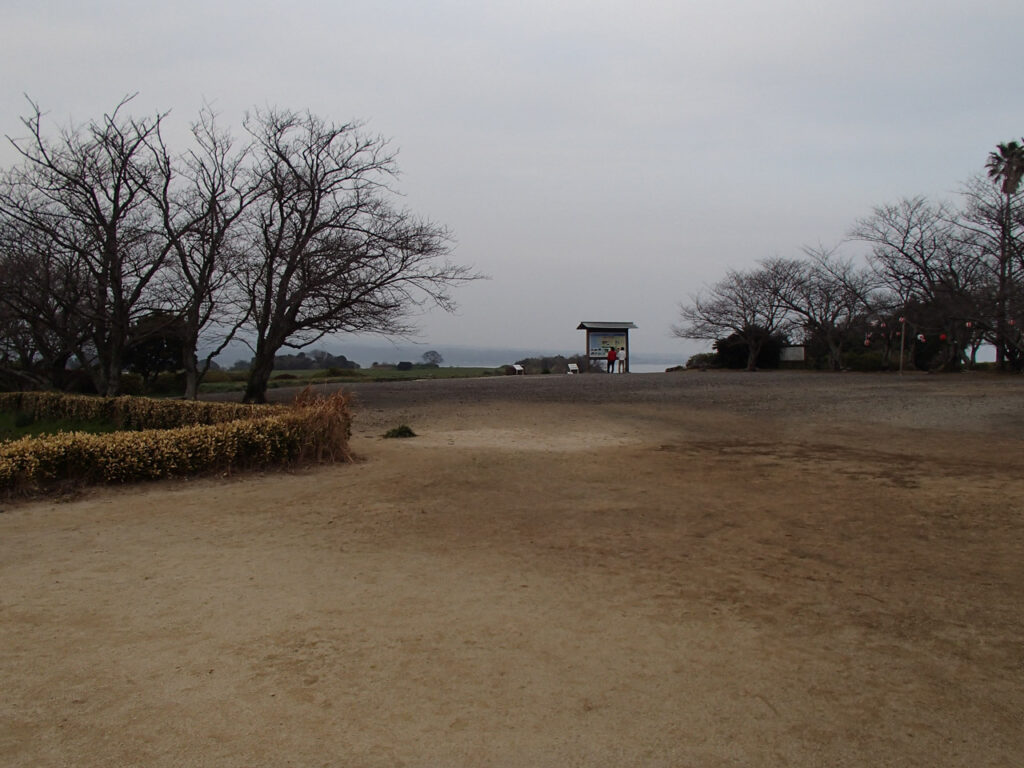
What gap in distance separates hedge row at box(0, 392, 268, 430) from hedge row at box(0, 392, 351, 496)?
1.66 metres

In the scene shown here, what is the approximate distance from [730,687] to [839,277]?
35.9 m

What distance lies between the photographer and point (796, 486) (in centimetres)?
708

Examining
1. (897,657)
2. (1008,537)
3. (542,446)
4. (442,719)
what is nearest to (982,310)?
(542,446)

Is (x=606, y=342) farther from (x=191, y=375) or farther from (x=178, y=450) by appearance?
(x=178, y=450)

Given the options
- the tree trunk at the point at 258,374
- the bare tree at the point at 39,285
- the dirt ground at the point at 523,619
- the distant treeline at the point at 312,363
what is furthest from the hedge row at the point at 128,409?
the distant treeline at the point at 312,363

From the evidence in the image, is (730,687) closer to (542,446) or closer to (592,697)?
(592,697)

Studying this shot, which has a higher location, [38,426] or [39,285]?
[39,285]

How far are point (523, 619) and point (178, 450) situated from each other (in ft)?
17.8

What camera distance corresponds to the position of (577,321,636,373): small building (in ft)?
114

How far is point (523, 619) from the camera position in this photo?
3.77 m

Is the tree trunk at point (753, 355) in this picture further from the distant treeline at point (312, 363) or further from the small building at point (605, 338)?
the distant treeline at point (312, 363)

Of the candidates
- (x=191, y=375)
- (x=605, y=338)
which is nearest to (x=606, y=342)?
(x=605, y=338)

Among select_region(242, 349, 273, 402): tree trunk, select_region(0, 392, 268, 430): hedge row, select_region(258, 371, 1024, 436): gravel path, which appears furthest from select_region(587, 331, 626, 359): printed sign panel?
select_region(0, 392, 268, 430): hedge row

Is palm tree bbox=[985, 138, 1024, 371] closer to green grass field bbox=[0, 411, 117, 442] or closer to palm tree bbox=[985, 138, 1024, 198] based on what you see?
palm tree bbox=[985, 138, 1024, 198]
